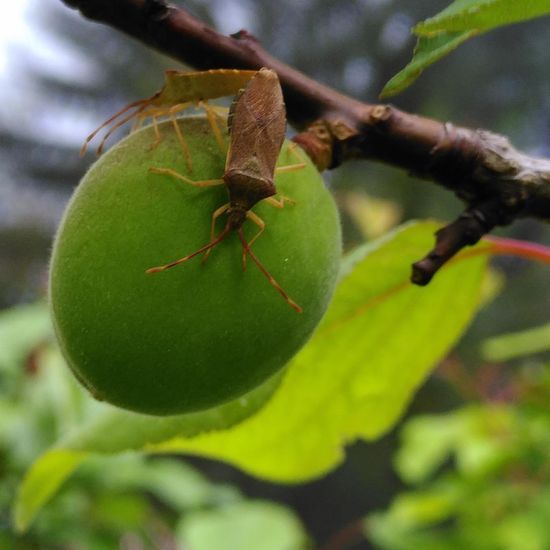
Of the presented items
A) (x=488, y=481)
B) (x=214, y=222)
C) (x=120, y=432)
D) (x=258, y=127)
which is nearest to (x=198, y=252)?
(x=214, y=222)

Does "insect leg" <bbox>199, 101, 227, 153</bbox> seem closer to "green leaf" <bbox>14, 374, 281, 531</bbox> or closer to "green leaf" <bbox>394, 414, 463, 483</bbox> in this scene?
"green leaf" <bbox>14, 374, 281, 531</bbox>

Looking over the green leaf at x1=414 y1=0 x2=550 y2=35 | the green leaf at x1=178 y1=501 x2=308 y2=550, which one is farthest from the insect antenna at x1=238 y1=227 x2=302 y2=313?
the green leaf at x1=178 y1=501 x2=308 y2=550

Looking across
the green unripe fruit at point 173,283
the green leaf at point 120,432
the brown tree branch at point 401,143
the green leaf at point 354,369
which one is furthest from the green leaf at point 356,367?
the green unripe fruit at point 173,283

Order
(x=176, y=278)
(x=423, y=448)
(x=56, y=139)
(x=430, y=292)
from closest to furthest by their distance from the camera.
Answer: (x=176, y=278), (x=430, y=292), (x=423, y=448), (x=56, y=139)

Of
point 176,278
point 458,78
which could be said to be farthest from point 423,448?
point 458,78

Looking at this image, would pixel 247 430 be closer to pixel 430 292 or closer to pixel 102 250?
pixel 430 292

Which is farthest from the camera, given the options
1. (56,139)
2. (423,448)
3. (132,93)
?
(56,139)

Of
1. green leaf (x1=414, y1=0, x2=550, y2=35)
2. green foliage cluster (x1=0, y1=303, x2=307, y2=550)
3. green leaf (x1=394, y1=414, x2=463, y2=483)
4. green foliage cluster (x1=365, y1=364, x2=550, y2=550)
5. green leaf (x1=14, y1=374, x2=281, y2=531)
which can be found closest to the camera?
green leaf (x1=414, y1=0, x2=550, y2=35)
